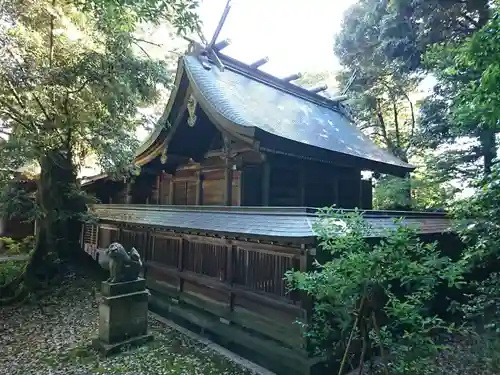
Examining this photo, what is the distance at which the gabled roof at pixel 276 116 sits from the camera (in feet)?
20.9

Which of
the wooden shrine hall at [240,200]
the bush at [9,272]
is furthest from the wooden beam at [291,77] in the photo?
the bush at [9,272]

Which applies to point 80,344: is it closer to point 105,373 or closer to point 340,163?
point 105,373

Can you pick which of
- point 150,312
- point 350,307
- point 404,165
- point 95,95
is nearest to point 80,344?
point 150,312

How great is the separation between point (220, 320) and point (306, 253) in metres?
2.63

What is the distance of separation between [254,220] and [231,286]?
1.28m

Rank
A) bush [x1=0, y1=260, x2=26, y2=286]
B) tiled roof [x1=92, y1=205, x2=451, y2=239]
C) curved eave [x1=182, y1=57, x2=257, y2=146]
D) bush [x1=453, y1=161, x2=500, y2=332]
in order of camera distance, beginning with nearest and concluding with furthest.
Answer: bush [x1=453, y1=161, x2=500, y2=332] < tiled roof [x1=92, y1=205, x2=451, y2=239] < curved eave [x1=182, y1=57, x2=257, y2=146] < bush [x1=0, y1=260, x2=26, y2=286]

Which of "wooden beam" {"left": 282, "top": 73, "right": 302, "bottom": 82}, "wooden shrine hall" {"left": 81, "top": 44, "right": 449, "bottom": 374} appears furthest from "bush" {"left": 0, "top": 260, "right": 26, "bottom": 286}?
"wooden beam" {"left": 282, "top": 73, "right": 302, "bottom": 82}

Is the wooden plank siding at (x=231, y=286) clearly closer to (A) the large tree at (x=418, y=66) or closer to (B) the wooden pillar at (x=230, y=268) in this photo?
(B) the wooden pillar at (x=230, y=268)

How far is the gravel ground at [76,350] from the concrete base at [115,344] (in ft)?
0.31

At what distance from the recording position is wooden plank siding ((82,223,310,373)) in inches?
193

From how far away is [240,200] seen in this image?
7.47 metres

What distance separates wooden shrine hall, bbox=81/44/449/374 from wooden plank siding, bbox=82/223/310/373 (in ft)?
0.07

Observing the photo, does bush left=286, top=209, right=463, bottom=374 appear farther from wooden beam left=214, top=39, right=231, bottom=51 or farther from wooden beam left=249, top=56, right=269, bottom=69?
wooden beam left=249, top=56, right=269, bottom=69

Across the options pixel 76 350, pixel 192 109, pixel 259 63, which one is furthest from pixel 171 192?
pixel 76 350
